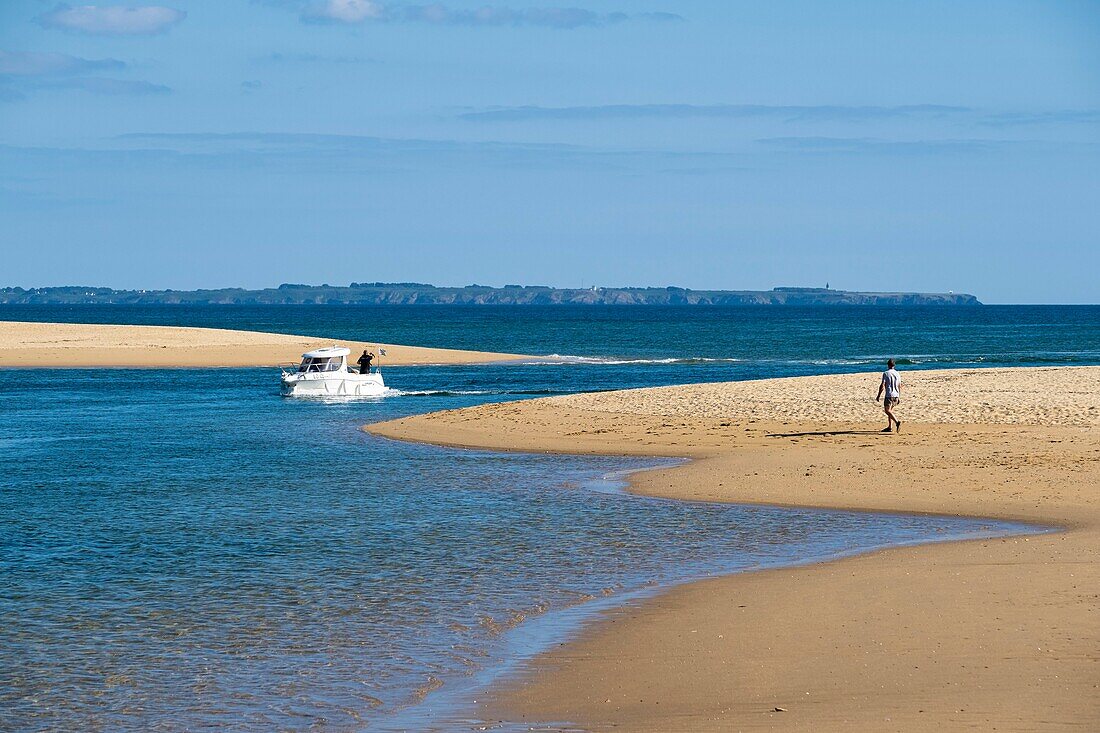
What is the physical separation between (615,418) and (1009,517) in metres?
16.7

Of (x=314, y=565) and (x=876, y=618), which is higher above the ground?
(x=876, y=618)

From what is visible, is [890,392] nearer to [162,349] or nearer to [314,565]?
[314,565]

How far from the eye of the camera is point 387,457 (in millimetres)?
30438

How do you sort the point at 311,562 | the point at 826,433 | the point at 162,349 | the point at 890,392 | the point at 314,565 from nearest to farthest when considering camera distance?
the point at 314,565, the point at 311,562, the point at 890,392, the point at 826,433, the point at 162,349

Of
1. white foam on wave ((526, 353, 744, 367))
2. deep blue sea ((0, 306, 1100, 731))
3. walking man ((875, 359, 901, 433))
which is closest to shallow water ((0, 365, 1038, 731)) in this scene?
deep blue sea ((0, 306, 1100, 731))

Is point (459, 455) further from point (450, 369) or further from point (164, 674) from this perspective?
point (450, 369)

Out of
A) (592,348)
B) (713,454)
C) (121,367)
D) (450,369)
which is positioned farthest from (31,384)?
(592,348)

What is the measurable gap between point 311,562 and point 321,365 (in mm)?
34955

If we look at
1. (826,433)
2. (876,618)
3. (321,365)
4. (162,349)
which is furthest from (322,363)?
(876,618)

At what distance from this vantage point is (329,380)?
50969 mm

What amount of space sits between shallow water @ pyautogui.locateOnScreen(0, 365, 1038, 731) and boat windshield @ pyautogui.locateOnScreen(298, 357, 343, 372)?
59.0 ft

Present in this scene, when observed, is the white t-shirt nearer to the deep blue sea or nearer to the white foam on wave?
the deep blue sea

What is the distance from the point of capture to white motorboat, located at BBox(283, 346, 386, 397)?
50906mm

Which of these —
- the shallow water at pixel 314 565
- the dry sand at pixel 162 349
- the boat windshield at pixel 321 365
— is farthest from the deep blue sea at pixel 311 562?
the dry sand at pixel 162 349
